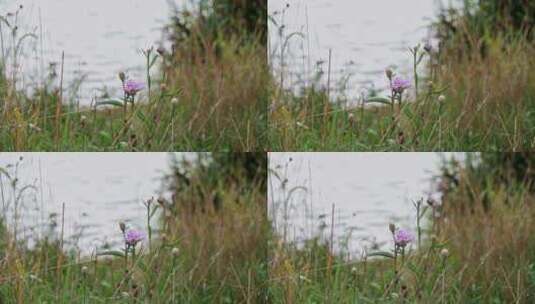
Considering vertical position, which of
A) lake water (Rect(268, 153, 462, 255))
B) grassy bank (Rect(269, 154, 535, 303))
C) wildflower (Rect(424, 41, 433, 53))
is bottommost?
grassy bank (Rect(269, 154, 535, 303))

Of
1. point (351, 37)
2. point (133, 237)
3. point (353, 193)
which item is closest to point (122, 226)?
point (133, 237)

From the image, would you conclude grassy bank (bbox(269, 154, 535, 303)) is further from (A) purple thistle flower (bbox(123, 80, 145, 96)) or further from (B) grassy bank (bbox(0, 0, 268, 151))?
(A) purple thistle flower (bbox(123, 80, 145, 96))

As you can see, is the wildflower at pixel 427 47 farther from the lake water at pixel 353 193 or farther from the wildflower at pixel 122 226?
the wildflower at pixel 122 226

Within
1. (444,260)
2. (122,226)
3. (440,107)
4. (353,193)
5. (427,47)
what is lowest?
(444,260)

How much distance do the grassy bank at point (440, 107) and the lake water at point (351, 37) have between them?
0.13 ft

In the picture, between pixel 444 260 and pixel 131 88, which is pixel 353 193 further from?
pixel 131 88

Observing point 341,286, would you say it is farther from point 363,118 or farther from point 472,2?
point 472,2

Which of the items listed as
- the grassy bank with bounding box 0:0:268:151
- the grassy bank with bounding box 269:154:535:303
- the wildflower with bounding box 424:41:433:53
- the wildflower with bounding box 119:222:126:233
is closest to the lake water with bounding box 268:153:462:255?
the grassy bank with bounding box 269:154:535:303

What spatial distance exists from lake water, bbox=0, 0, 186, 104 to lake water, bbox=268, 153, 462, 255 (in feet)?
2.03

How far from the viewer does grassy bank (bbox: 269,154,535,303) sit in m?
4.74

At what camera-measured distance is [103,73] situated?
4727mm

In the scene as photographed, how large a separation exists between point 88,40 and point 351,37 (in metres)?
0.93

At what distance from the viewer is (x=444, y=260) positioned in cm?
475

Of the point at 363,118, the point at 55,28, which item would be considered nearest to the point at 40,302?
the point at 55,28
